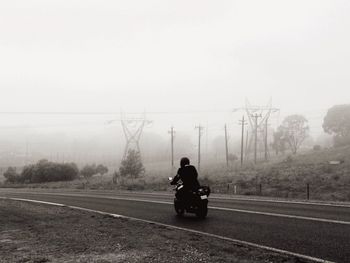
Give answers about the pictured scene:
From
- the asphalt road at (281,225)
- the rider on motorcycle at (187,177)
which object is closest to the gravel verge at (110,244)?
the asphalt road at (281,225)

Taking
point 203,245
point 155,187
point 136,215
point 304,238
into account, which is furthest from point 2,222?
point 155,187

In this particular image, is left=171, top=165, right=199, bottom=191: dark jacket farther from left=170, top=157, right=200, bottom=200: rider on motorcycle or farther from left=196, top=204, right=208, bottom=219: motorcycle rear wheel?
left=196, top=204, right=208, bottom=219: motorcycle rear wheel

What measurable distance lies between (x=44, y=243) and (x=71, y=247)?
3.43 ft

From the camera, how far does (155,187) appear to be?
36281 millimetres

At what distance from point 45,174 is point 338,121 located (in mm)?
78997

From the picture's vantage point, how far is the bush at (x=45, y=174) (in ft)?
216

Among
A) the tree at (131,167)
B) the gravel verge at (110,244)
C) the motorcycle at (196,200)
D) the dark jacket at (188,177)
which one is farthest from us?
the tree at (131,167)

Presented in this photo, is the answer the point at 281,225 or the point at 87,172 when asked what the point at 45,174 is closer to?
the point at 87,172

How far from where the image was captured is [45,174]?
216 ft

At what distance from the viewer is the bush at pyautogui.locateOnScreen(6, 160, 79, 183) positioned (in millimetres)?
65875

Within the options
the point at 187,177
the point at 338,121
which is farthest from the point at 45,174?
the point at 338,121

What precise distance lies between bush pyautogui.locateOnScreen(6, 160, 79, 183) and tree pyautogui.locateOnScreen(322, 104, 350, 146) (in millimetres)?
70318

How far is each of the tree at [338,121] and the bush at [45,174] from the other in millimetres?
70318

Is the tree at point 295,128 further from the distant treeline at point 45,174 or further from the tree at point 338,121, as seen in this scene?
the distant treeline at point 45,174
